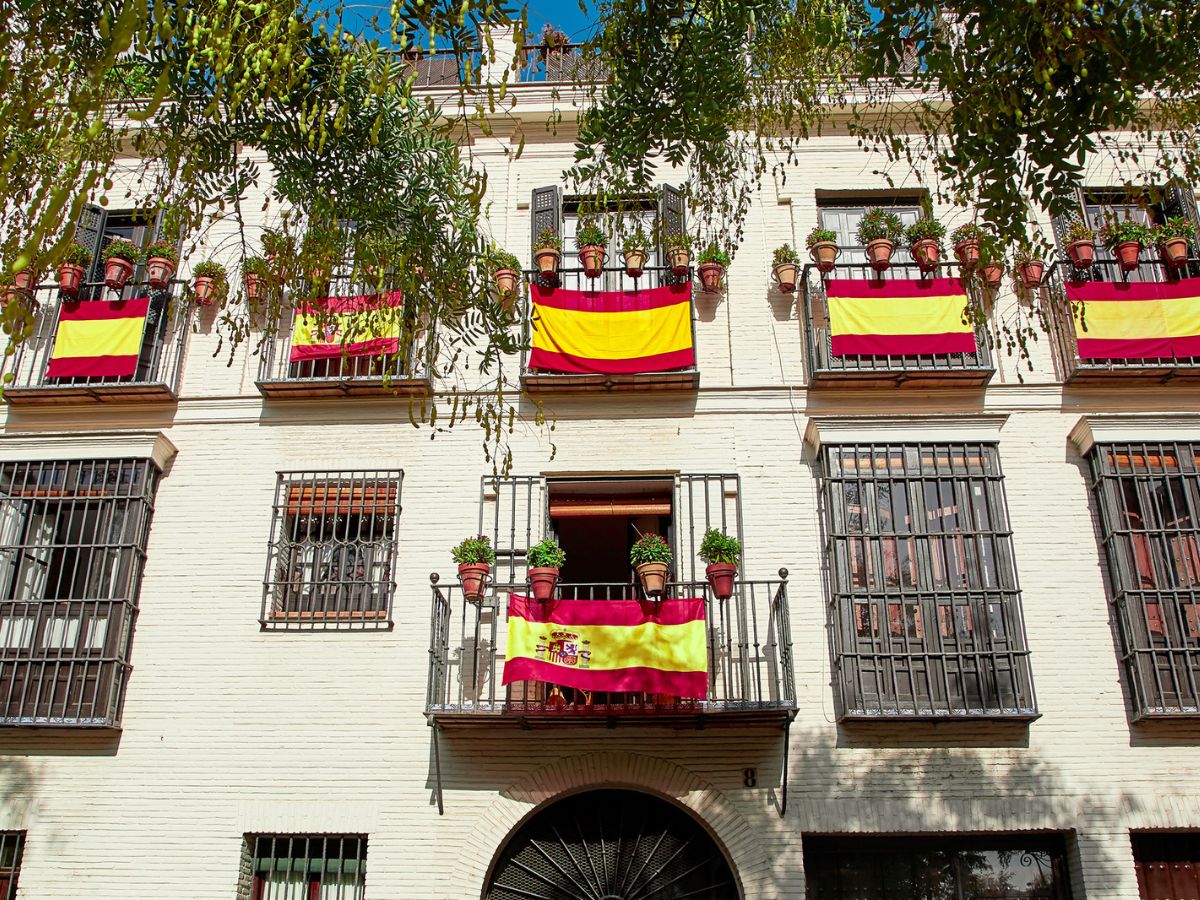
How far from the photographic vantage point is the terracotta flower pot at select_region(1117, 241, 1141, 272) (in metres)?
13.0

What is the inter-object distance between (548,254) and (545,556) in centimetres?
393

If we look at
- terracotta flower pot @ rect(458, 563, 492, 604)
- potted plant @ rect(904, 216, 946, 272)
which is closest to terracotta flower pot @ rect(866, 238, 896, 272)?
potted plant @ rect(904, 216, 946, 272)

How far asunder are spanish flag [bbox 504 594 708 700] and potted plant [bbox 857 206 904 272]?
4.75m

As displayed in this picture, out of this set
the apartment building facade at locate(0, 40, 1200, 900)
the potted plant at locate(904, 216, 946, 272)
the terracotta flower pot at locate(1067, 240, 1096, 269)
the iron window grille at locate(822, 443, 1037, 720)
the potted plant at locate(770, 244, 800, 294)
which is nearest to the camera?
the apartment building facade at locate(0, 40, 1200, 900)

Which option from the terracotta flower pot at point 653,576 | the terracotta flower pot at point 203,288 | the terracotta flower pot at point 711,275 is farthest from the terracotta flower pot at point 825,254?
the terracotta flower pot at point 203,288

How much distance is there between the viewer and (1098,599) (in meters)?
12.0

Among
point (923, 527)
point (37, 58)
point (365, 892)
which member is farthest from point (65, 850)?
point (923, 527)

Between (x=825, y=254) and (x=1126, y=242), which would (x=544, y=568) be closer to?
(x=825, y=254)

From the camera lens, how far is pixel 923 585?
1183cm

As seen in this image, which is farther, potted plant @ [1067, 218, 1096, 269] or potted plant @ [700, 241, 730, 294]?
potted plant @ [700, 241, 730, 294]

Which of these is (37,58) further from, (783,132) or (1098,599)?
(1098,599)

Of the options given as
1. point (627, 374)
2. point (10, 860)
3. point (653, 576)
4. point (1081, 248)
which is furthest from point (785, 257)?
point (10, 860)

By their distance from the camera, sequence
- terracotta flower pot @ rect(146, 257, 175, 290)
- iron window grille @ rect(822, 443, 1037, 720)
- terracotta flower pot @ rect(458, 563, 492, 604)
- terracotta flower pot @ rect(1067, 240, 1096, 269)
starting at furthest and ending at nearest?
terracotta flower pot @ rect(146, 257, 175, 290) < terracotta flower pot @ rect(1067, 240, 1096, 269) < terracotta flower pot @ rect(458, 563, 492, 604) < iron window grille @ rect(822, 443, 1037, 720)

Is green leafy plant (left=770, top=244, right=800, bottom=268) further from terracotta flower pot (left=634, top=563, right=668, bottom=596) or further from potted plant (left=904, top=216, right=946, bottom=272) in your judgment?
terracotta flower pot (left=634, top=563, right=668, bottom=596)
